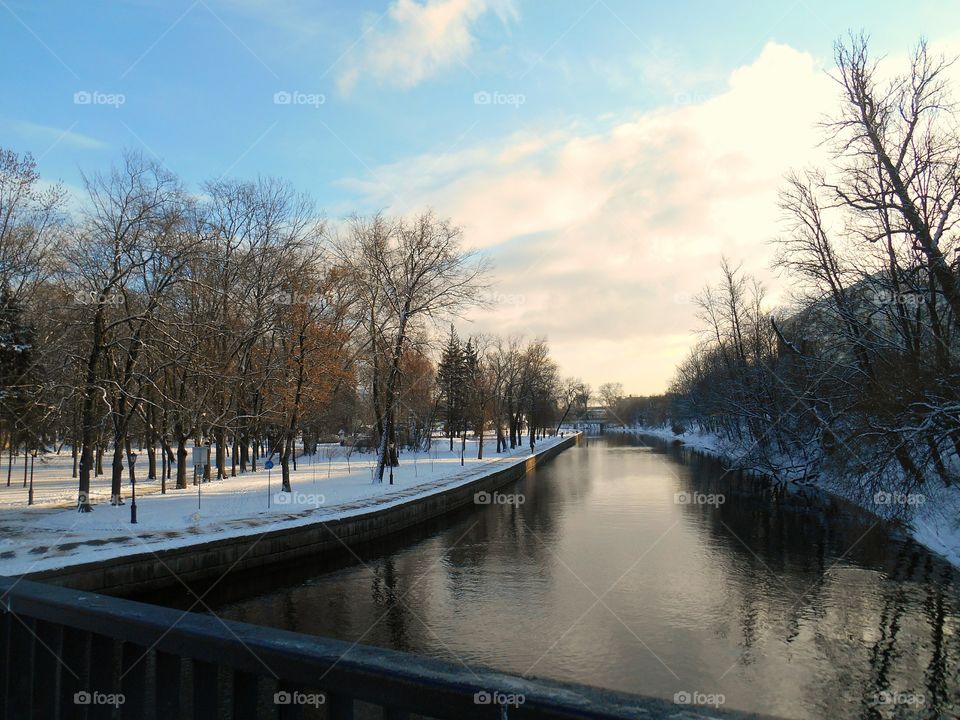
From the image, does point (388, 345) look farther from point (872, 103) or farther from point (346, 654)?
point (346, 654)

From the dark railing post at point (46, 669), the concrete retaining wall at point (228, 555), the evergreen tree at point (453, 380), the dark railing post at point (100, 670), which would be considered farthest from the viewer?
the evergreen tree at point (453, 380)

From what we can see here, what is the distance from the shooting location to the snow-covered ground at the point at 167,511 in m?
14.3

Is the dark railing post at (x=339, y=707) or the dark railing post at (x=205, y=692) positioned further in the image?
the dark railing post at (x=205, y=692)

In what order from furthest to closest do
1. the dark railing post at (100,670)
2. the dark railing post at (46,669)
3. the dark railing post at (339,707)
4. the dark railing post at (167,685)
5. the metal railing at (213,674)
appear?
the dark railing post at (46,669) → the dark railing post at (100,670) → the dark railing post at (167,685) → the dark railing post at (339,707) → the metal railing at (213,674)

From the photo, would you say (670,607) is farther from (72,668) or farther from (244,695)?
(244,695)

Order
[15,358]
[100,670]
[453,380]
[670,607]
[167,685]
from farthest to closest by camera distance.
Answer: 1. [453,380]
2. [15,358]
3. [670,607]
4. [100,670]
5. [167,685]

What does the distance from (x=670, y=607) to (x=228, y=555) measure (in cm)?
1053

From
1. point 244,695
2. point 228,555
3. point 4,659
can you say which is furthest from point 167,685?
point 228,555

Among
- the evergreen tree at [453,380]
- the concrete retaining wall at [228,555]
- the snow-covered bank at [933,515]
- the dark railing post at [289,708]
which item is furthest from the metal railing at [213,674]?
the evergreen tree at [453,380]

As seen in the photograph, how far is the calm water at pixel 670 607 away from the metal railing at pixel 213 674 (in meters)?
5.23

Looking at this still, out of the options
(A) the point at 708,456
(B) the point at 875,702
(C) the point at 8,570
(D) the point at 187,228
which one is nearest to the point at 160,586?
(C) the point at 8,570

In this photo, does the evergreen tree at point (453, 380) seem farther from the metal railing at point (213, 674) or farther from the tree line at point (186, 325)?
the metal railing at point (213, 674)

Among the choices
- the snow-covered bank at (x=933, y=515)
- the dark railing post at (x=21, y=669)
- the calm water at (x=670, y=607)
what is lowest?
the calm water at (x=670, y=607)

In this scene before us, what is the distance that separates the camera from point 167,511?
20.4m
